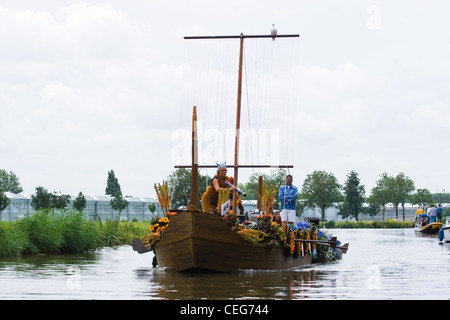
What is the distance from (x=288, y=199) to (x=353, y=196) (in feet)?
238

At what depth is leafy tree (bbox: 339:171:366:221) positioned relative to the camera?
300ft

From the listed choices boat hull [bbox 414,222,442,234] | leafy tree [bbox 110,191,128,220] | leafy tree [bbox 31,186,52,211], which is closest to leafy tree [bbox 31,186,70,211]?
leafy tree [bbox 31,186,52,211]

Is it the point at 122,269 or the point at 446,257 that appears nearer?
the point at 122,269

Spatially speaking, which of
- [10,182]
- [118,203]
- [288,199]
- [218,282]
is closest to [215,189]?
[218,282]

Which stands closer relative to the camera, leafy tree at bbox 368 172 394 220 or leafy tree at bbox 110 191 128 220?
leafy tree at bbox 110 191 128 220

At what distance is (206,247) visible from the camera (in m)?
15.1

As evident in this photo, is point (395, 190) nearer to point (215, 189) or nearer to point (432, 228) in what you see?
point (432, 228)

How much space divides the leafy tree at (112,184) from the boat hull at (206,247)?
93648 millimetres

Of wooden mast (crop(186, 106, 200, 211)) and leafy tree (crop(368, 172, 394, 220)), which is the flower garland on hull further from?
leafy tree (crop(368, 172, 394, 220))

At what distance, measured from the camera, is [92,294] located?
1195 centimetres

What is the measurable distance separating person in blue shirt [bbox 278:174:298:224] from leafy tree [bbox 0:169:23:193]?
12231 centimetres
